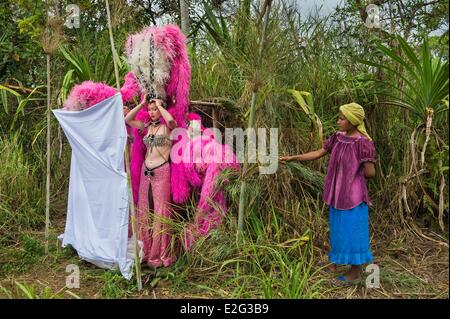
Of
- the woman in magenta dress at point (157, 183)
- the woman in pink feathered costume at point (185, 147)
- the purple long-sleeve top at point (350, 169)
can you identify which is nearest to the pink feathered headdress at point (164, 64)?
the woman in pink feathered costume at point (185, 147)

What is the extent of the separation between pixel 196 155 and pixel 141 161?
509mm

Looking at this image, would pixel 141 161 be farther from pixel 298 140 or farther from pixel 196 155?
pixel 298 140

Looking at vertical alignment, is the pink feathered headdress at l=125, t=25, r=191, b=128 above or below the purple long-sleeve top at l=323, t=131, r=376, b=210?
above

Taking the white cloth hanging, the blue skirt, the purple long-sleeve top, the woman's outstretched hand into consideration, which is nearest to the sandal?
the blue skirt

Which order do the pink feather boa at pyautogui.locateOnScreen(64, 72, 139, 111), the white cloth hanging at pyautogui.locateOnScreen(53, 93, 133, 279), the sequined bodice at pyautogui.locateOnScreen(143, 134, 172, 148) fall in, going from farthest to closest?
1. the pink feather boa at pyautogui.locateOnScreen(64, 72, 139, 111)
2. the sequined bodice at pyautogui.locateOnScreen(143, 134, 172, 148)
3. the white cloth hanging at pyautogui.locateOnScreen(53, 93, 133, 279)

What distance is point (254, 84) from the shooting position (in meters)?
2.89

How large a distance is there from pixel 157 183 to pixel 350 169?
4.69 feet

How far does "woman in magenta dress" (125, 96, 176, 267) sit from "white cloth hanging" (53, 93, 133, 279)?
0.20 metres

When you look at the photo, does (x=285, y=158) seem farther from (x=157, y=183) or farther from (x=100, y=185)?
(x=100, y=185)

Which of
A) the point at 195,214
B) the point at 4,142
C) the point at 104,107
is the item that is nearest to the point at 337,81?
the point at 195,214

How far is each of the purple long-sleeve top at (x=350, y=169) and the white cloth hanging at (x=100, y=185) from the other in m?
1.48

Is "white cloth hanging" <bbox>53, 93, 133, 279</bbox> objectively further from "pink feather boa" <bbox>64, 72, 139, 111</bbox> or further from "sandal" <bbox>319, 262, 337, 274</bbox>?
"sandal" <bbox>319, 262, 337, 274</bbox>

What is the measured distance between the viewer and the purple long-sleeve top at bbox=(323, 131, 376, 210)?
2.83 m

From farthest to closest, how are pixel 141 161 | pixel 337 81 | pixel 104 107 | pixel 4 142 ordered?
pixel 4 142 < pixel 337 81 < pixel 141 161 < pixel 104 107
